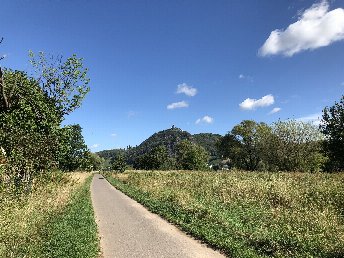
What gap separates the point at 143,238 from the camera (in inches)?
522

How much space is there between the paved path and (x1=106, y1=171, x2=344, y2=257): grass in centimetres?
60

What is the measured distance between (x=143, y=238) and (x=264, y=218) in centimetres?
491

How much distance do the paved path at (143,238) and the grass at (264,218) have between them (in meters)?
0.60

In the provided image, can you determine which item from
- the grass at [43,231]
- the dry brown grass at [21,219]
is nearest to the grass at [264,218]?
the grass at [43,231]

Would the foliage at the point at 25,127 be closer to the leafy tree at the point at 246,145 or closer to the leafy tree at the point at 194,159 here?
the leafy tree at the point at 246,145

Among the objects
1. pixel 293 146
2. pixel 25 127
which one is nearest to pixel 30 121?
pixel 25 127

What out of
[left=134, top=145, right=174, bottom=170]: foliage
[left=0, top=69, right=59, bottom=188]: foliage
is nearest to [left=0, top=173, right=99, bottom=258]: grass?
[left=0, top=69, right=59, bottom=188]: foliage

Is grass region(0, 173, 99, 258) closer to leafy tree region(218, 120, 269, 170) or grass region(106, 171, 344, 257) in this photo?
grass region(106, 171, 344, 257)

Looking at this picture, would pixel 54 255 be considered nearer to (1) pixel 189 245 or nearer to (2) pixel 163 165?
(1) pixel 189 245

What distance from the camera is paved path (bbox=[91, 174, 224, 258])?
1111 cm

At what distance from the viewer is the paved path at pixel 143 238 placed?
1111 cm

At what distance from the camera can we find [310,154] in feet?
180

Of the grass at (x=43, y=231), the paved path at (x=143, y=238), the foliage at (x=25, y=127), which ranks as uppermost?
the foliage at (x=25, y=127)

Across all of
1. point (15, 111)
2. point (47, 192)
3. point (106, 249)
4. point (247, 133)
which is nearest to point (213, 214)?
point (106, 249)
